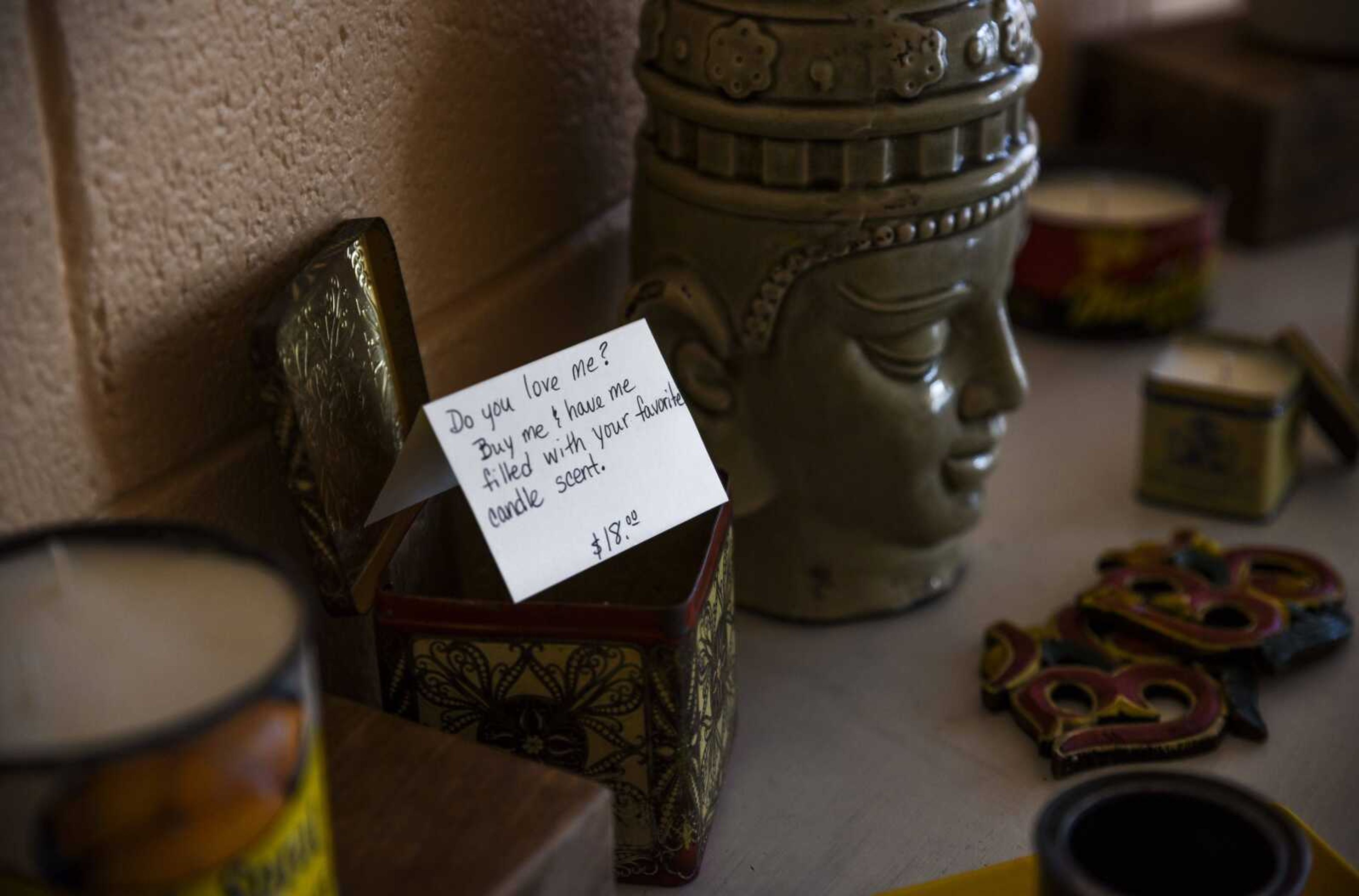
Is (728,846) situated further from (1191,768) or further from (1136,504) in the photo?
(1136,504)

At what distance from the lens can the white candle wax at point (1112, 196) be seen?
4.18 feet

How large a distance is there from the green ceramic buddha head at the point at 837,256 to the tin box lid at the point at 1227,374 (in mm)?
170

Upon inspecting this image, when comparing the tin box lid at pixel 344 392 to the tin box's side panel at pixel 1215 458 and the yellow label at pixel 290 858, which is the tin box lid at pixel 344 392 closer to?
the yellow label at pixel 290 858

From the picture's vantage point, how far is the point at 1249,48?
1435 mm

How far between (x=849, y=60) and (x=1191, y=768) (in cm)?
40

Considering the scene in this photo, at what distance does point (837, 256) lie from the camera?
0.75 m

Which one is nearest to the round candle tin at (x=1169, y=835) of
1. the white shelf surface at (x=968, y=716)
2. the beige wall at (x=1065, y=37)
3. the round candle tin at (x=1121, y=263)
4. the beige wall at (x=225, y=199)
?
the white shelf surface at (x=968, y=716)

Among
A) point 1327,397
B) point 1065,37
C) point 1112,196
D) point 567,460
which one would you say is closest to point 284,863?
point 567,460

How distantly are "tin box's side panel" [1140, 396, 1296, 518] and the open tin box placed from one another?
41cm

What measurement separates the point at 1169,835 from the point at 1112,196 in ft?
2.88

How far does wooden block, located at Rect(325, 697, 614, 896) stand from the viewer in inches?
21.2

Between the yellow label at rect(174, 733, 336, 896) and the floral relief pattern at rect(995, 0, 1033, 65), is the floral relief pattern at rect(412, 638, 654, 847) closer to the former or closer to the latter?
the yellow label at rect(174, 733, 336, 896)

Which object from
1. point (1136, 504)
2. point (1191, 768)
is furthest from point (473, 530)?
point (1136, 504)

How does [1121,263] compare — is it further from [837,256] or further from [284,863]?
[284,863]
